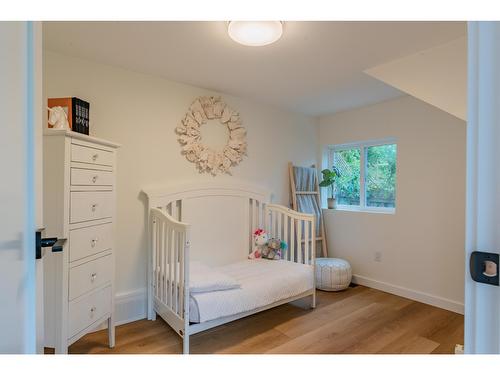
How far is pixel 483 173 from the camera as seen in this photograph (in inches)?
20.8

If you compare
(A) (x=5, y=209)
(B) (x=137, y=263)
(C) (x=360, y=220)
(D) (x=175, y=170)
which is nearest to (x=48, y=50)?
(D) (x=175, y=170)

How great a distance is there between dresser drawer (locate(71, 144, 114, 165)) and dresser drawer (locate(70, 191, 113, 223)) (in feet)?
0.64

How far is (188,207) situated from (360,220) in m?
1.97

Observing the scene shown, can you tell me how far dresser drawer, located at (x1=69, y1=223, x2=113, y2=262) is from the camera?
1.59 m

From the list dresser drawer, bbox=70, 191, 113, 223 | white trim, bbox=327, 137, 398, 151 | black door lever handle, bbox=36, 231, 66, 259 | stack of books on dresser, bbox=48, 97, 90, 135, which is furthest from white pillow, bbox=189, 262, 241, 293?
white trim, bbox=327, 137, 398, 151

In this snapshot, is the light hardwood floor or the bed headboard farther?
the bed headboard

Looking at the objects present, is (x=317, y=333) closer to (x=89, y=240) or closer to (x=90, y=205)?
(x=89, y=240)

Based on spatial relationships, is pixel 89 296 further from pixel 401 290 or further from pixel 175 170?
pixel 401 290

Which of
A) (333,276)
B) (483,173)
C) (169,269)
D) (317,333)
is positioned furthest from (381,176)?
(483,173)

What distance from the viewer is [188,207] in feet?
8.38

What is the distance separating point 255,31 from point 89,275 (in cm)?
174

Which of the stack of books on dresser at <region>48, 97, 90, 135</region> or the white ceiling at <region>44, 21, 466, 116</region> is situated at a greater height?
the white ceiling at <region>44, 21, 466, 116</region>

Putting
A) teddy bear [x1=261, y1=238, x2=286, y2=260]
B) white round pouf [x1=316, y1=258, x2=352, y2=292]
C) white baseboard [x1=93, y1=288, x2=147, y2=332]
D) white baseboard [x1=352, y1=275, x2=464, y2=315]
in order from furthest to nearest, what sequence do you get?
1. white round pouf [x1=316, y1=258, x2=352, y2=292]
2. teddy bear [x1=261, y1=238, x2=286, y2=260]
3. white baseboard [x1=352, y1=275, x2=464, y2=315]
4. white baseboard [x1=93, y1=288, x2=147, y2=332]

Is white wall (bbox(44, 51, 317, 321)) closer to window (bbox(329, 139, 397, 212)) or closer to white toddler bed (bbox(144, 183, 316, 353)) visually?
white toddler bed (bbox(144, 183, 316, 353))
